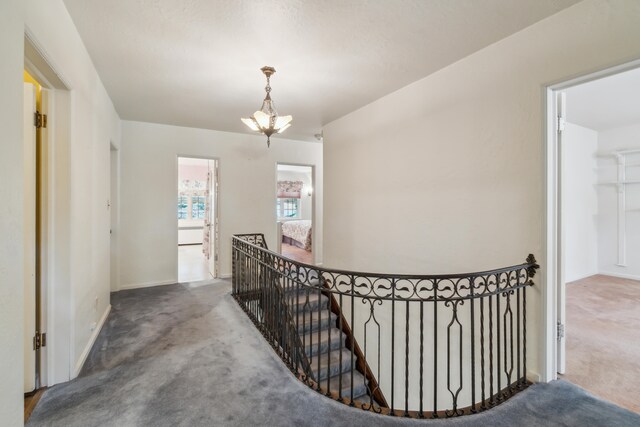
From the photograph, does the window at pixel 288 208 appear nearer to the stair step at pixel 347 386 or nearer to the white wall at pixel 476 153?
the white wall at pixel 476 153

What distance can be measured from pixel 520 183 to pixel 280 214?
913 centimetres

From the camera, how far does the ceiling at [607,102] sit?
9.93ft

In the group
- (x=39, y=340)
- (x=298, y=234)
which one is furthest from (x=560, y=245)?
(x=298, y=234)

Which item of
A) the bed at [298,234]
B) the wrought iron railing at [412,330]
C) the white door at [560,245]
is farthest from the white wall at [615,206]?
the bed at [298,234]

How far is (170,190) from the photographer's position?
15.3ft

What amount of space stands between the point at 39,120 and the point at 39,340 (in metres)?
1.46

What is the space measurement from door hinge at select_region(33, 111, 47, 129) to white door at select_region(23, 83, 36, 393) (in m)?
0.02

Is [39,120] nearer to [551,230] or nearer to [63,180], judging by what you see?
[63,180]

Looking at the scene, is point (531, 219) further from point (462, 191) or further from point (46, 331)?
point (46, 331)

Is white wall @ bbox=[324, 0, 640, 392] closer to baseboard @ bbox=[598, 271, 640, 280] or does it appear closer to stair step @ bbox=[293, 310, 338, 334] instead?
stair step @ bbox=[293, 310, 338, 334]

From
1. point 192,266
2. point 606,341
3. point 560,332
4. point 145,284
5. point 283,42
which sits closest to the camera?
point 560,332

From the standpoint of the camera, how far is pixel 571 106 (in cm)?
381

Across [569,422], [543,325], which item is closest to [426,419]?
[569,422]

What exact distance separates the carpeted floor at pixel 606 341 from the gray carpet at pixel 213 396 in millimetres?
316
